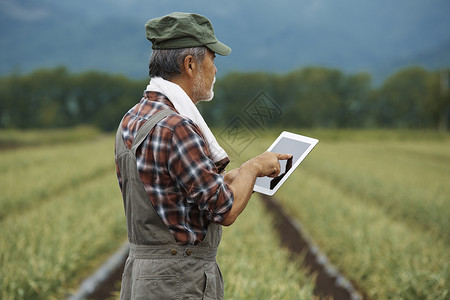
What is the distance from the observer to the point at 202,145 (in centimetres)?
145

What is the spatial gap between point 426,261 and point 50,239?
425 centimetres

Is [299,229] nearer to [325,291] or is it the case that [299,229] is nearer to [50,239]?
[325,291]

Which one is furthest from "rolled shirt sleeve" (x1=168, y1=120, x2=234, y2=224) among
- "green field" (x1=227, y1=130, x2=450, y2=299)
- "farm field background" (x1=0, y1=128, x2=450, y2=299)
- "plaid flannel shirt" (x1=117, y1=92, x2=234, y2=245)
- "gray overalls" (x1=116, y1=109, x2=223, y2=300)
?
"green field" (x1=227, y1=130, x2=450, y2=299)

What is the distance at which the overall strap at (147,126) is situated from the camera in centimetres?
146

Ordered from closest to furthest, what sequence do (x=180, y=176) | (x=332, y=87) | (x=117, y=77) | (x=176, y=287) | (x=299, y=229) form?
1. (x=180, y=176)
2. (x=176, y=287)
3. (x=299, y=229)
4. (x=332, y=87)
5. (x=117, y=77)

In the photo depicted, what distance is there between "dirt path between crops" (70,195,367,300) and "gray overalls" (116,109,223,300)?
2403 millimetres

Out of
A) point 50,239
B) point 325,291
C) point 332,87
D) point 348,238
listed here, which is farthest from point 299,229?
point 332,87

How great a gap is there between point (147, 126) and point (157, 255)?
1.50 ft

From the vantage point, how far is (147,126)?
146cm

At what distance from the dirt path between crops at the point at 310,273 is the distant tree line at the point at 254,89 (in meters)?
35.6

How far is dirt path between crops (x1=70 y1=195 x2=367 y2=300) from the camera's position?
15.6 ft

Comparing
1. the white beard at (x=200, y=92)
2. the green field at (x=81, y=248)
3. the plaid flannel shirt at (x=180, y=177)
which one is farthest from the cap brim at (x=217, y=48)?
the green field at (x=81, y=248)

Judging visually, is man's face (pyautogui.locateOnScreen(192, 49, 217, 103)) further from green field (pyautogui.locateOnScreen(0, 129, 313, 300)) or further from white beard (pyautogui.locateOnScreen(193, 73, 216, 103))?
green field (pyautogui.locateOnScreen(0, 129, 313, 300))

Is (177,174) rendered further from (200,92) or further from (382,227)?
(382,227)
